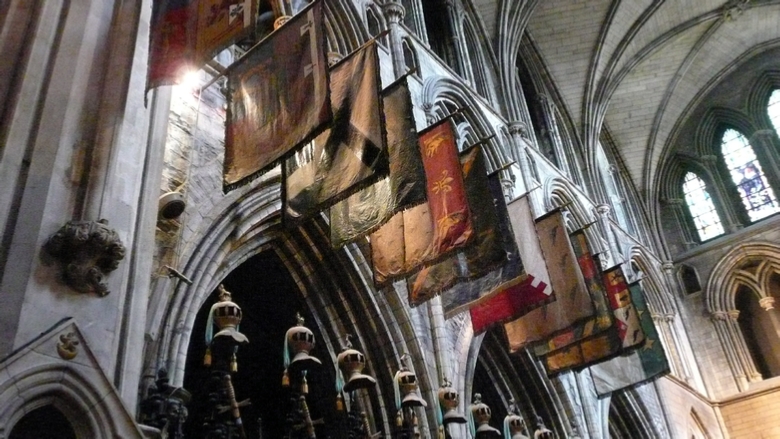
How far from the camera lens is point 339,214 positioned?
7.02 meters

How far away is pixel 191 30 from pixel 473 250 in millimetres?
3200

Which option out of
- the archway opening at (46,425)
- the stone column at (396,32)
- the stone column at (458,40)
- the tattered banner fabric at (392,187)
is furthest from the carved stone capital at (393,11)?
the archway opening at (46,425)

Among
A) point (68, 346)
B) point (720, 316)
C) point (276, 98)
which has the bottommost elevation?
point (68, 346)

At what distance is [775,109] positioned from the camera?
21.0 m

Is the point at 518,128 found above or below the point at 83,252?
above

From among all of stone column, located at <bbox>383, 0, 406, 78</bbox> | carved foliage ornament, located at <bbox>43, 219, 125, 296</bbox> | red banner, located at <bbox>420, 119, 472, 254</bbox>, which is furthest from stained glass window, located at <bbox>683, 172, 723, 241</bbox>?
Result: carved foliage ornament, located at <bbox>43, 219, 125, 296</bbox>

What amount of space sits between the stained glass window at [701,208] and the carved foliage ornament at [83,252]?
64.5ft

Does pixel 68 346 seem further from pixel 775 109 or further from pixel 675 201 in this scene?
pixel 775 109

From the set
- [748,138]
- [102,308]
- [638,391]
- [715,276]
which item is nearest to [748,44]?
[748,138]

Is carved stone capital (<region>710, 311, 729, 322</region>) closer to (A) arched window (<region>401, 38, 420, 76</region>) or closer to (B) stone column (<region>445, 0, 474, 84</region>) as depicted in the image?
(B) stone column (<region>445, 0, 474, 84</region>)

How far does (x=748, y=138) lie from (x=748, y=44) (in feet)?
8.88

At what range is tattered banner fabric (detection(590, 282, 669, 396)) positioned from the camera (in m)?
11.3

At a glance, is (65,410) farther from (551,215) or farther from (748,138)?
(748,138)

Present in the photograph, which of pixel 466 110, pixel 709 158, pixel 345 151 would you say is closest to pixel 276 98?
pixel 345 151
